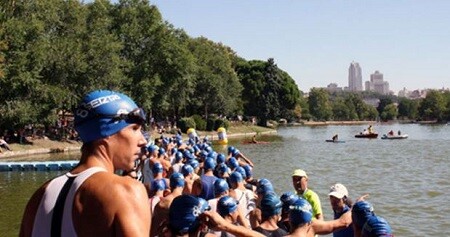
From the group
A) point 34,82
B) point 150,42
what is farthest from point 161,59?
point 34,82

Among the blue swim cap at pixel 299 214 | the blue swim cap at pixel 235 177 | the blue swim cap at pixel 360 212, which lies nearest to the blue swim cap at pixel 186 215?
the blue swim cap at pixel 299 214

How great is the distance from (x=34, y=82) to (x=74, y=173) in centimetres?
4130

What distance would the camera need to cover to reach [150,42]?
2547 inches

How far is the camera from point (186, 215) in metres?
4.51

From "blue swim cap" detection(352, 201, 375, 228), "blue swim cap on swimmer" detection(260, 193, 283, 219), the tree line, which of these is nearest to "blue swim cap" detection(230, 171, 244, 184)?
"blue swim cap on swimmer" detection(260, 193, 283, 219)

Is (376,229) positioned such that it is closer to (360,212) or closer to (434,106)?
(360,212)

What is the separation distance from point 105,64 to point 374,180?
29.2 metres

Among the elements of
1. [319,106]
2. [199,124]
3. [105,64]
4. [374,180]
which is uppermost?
[105,64]

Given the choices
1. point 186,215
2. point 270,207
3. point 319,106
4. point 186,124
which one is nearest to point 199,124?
point 186,124

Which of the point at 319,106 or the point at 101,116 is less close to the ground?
the point at 319,106

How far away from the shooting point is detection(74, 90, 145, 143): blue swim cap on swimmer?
2.67m

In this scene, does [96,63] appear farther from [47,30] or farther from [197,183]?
[197,183]

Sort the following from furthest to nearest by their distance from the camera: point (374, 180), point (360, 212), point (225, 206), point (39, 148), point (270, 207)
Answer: point (39, 148), point (374, 180), point (270, 207), point (225, 206), point (360, 212)

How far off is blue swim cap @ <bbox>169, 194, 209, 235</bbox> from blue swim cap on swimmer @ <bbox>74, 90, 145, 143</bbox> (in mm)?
1931
